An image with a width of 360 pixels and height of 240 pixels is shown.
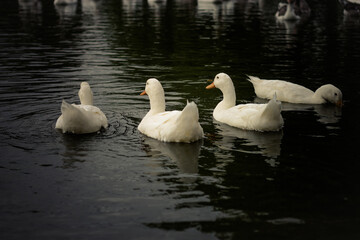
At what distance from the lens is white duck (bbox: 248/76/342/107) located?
1374 cm

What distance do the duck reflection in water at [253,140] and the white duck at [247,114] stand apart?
13 centimetres

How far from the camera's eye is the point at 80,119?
10.7 meters

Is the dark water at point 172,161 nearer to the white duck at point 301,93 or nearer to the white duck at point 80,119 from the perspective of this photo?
the white duck at point 80,119

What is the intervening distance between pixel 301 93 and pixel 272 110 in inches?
134

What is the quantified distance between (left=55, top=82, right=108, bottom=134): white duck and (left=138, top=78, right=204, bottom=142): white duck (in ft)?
2.83

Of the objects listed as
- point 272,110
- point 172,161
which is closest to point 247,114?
point 272,110

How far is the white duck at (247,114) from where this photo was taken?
11.0 metres

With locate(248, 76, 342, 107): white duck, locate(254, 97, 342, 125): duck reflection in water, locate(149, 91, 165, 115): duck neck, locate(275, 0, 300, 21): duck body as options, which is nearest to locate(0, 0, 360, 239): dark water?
locate(254, 97, 342, 125): duck reflection in water

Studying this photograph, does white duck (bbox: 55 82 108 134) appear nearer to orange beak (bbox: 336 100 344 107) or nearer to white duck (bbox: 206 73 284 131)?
white duck (bbox: 206 73 284 131)

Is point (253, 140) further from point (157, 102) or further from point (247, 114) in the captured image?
point (157, 102)

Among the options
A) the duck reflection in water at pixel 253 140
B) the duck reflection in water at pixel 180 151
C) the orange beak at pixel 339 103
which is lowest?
the duck reflection in water at pixel 253 140

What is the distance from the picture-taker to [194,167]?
9.12 m

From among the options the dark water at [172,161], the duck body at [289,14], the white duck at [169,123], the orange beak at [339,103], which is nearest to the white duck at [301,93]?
the orange beak at [339,103]

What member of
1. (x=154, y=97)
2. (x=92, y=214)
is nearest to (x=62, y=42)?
(x=154, y=97)
